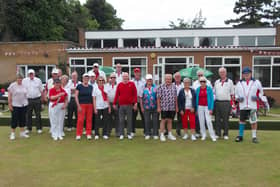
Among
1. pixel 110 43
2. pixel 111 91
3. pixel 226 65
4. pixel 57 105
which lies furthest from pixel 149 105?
pixel 110 43

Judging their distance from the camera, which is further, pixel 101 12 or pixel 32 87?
pixel 101 12

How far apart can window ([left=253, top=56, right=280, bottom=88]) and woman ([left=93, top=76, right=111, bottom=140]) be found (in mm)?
13666

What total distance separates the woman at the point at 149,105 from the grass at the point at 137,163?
391 millimetres

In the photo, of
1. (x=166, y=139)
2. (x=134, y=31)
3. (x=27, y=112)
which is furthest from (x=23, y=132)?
(x=134, y=31)

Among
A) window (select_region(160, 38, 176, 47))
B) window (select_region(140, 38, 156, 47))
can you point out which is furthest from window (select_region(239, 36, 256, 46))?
window (select_region(140, 38, 156, 47))

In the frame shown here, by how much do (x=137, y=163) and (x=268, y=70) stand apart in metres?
15.6

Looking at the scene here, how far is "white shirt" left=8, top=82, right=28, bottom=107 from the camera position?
7516 mm

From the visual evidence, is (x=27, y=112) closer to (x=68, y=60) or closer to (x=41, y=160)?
(x=41, y=160)

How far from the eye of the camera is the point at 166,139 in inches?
298

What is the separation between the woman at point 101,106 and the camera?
7551 millimetres

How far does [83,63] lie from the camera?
1944 cm

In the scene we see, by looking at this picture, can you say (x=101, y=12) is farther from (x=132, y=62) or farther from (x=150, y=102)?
(x=150, y=102)

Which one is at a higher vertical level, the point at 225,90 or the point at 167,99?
the point at 225,90

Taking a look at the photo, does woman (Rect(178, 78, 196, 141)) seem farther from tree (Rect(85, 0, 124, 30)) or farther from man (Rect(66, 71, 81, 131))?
tree (Rect(85, 0, 124, 30))
